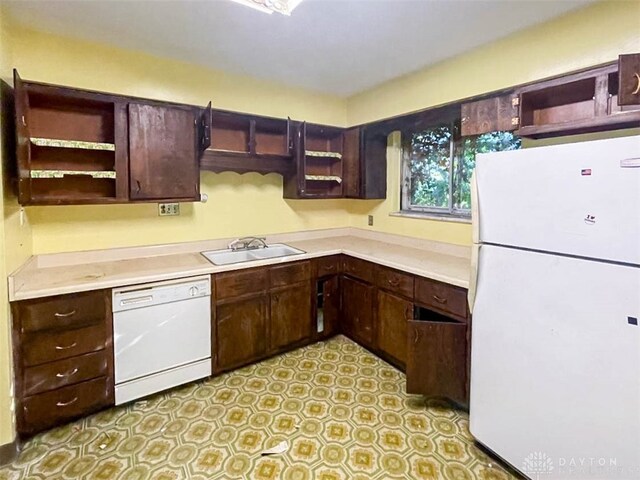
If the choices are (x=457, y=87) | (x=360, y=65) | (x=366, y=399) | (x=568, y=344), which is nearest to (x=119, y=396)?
(x=366, y=399)

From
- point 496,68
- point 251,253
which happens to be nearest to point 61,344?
point 251,253

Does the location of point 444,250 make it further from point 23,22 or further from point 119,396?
point 23,22

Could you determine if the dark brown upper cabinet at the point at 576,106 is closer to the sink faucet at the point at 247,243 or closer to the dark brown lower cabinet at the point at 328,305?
the dark brown lower cabinet at the point at 328,305

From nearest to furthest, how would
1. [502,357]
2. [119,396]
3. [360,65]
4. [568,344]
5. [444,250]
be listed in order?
[568,344], [502,357], [119,396], [360,65], [444,250]

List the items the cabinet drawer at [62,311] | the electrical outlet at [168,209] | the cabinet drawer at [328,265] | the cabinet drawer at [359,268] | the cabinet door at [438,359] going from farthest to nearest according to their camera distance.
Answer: the cabinet drawer at [328,265]
the cabinet drawer at [359,268]
the electrical outlet at [168,209]
the cabinet door at [438,359]
the cabinet drawer at [62,311]

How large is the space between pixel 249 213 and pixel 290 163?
61 centimetres

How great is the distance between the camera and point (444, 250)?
292 centimetres

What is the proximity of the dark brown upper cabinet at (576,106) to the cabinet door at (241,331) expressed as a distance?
7.19 feet

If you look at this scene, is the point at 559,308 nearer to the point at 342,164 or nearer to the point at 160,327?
the point at 160,327

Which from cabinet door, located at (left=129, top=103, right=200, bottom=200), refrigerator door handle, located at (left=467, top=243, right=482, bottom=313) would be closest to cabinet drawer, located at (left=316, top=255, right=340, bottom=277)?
cabinet door, located at (left=129, top=103, right=200, bottom=200)

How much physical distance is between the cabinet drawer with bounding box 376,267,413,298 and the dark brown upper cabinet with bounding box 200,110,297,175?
1296mm

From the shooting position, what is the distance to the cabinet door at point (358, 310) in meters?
2.96

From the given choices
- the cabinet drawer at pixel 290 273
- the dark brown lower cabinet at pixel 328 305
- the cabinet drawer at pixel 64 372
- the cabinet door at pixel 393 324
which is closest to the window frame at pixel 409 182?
the cabinet door at pixel 393 324

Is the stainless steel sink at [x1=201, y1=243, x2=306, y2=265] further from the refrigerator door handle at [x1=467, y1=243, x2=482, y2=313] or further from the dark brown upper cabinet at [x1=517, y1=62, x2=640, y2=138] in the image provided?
the dark brown upper cabinet at [x1=517, y1=62, x2=640, y2=138]
